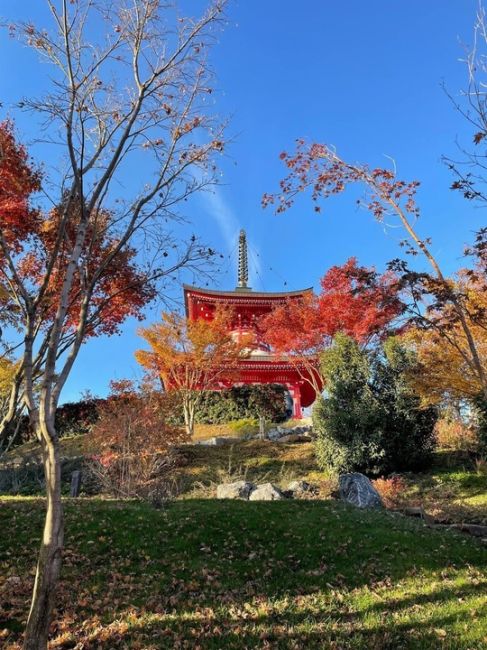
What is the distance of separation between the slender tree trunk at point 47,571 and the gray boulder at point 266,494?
6406 millimetres

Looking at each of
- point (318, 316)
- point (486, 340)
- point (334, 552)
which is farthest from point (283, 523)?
point (318, 316)

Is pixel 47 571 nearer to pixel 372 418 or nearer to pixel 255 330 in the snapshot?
pixel 372 418

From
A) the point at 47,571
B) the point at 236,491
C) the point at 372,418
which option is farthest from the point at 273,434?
the point at 47,571

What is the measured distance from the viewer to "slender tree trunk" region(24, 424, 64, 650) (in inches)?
117

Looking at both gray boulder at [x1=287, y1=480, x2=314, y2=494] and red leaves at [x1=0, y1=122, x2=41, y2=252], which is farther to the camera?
gray boulder at [x1=287, y1=480, x2=314, y2=494]

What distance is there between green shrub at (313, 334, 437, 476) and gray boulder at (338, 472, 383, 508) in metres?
2.50

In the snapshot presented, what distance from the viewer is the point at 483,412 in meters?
11.9

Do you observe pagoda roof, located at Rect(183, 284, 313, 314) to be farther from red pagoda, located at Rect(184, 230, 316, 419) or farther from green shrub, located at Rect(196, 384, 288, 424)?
green shrub, located at Rect(196, 384, 288, 424)

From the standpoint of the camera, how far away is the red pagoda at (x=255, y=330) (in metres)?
22.3

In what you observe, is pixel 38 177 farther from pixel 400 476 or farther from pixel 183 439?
pixel 400 476

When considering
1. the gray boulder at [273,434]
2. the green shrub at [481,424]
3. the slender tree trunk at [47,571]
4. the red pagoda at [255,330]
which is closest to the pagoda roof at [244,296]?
the red pagoda at [255,330]

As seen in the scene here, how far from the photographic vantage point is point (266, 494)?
30.6ft

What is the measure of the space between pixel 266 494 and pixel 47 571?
6713 millimetres

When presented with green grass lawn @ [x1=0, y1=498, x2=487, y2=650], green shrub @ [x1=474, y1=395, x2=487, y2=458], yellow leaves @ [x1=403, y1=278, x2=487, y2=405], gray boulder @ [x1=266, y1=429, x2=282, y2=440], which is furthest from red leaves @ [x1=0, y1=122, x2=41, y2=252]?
gray boulder @ [x1=266, y1=429, x2=282, y2=440]
